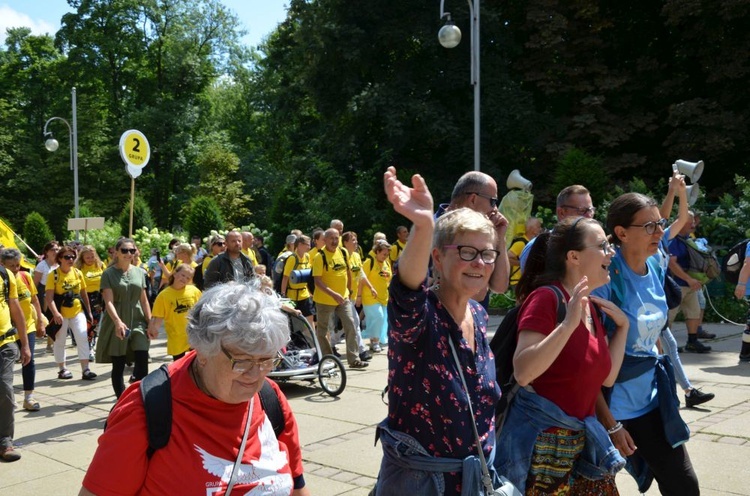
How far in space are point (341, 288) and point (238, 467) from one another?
28.6ft

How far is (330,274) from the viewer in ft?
35.8

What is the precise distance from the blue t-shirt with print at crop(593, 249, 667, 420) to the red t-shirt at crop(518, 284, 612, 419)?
23.5 inches

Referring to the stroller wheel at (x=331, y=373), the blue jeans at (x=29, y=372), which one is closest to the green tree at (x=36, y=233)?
the blue jeans at (x=29, y=372)

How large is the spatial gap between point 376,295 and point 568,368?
8.77 m

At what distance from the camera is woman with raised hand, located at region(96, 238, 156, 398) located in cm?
862

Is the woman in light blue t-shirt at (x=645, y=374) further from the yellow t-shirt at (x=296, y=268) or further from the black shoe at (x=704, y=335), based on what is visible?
the black shoe at (x=704, y=335)

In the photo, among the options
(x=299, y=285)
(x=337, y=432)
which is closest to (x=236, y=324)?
(x=337, y=432)

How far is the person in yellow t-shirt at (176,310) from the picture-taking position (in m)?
8.16

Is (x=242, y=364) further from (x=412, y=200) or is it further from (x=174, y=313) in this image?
(x=174, y=313)

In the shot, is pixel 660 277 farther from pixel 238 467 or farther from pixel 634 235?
pixel 238 467

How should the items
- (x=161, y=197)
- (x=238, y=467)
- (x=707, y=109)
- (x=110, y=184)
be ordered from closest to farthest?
(x=238, y=467) < (x=707, y=109) < (x=110, y=184) < (x=161, y=197)

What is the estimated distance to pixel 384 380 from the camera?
9859 mm

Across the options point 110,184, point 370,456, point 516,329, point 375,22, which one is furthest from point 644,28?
point 110,184

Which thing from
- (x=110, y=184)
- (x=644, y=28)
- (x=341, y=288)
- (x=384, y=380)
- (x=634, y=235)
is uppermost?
(x=644, y=28)
